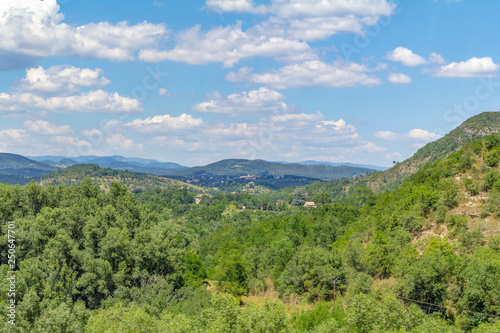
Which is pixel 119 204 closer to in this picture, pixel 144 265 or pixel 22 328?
pixel 144 265

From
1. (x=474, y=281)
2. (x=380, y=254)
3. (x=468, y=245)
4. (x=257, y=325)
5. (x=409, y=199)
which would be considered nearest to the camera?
(x=257, y=325)

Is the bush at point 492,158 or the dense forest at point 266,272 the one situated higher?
the bush at point 492,158

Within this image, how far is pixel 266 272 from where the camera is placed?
2965 inches

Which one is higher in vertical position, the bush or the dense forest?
the bush

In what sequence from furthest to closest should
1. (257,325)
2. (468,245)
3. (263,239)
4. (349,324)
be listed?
(263,239)
(468,245)
(349,324)
(257,325)

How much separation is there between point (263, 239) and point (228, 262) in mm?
40327

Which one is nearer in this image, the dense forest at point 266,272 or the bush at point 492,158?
the dense forest at point 266,272

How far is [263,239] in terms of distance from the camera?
101812 mm

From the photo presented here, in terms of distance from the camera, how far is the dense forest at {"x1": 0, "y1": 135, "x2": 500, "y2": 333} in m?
35.6

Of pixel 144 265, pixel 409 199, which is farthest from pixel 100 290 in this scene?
pixel 409 199

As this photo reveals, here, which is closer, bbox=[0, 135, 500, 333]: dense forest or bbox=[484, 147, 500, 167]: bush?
bbox=[0, 135, 500, 333]: dense forest

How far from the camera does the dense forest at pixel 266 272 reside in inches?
1403

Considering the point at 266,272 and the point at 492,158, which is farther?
the point at 266,272

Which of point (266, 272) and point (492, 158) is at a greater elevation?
point (492, 158)
